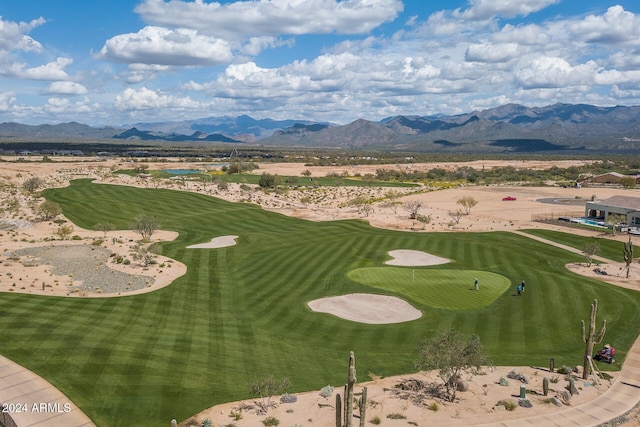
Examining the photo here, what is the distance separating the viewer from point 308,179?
573 feet

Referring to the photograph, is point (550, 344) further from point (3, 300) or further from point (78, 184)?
point (78, 184)

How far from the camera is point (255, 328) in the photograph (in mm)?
35688

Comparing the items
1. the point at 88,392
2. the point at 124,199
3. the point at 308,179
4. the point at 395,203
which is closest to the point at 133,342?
the point at 88,392

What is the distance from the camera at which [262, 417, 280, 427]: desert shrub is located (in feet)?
76.4

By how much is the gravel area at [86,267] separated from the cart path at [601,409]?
35.0m

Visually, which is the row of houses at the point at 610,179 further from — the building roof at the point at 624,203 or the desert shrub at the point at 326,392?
the desert shrub at the point at 326,392

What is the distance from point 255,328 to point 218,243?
33495 millimetres

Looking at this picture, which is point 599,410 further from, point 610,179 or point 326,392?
point 610,179

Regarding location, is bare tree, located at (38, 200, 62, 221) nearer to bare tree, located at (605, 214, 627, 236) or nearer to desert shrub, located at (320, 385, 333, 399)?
desert shrub, located at (320, 385, 333, 399)

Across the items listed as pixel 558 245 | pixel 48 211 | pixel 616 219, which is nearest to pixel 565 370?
pixel 558 245

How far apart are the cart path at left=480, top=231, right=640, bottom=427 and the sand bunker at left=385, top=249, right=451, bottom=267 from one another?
2780cm

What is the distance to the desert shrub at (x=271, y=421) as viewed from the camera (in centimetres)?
2329

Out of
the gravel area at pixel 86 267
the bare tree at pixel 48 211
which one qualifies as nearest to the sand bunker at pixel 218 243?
the gravel area at pixel 86 267

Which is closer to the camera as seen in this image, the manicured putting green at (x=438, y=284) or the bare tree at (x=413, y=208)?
the manicured putting green at (x=438, y=284)
